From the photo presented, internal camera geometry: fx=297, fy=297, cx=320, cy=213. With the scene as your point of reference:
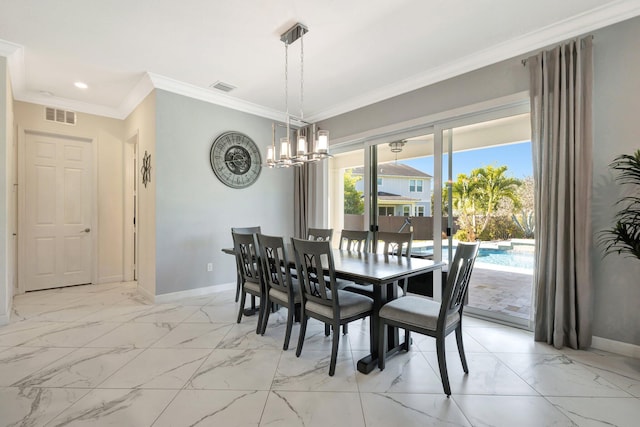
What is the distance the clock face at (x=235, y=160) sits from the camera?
432 centimetres

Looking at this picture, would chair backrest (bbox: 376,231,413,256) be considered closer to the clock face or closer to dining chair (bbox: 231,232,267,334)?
dining chair (bbox: 231,232,267,334)

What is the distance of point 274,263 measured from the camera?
269 cm

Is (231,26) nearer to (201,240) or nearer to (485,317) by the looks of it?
(201,240)

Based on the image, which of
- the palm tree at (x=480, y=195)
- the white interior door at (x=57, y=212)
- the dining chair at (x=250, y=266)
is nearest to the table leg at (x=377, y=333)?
the dining chair at (x=250, y=266)

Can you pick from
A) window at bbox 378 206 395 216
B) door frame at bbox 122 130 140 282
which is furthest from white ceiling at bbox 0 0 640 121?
window at bbox 378 206 395 216

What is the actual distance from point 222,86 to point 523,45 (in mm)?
3429

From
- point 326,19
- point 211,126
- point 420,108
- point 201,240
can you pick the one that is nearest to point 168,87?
point 211,126

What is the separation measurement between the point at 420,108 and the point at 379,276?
2516 millimetres

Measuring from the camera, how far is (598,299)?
8.25 ft

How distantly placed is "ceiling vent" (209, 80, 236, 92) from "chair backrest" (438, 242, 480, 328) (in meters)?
3.50

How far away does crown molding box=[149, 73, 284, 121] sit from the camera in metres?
3.74

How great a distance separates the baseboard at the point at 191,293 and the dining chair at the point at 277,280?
1.69m

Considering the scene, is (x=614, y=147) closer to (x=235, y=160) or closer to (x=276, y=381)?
(x=276, y=381)

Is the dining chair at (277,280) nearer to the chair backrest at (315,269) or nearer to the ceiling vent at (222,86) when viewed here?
the chair backrest at (315,269)
